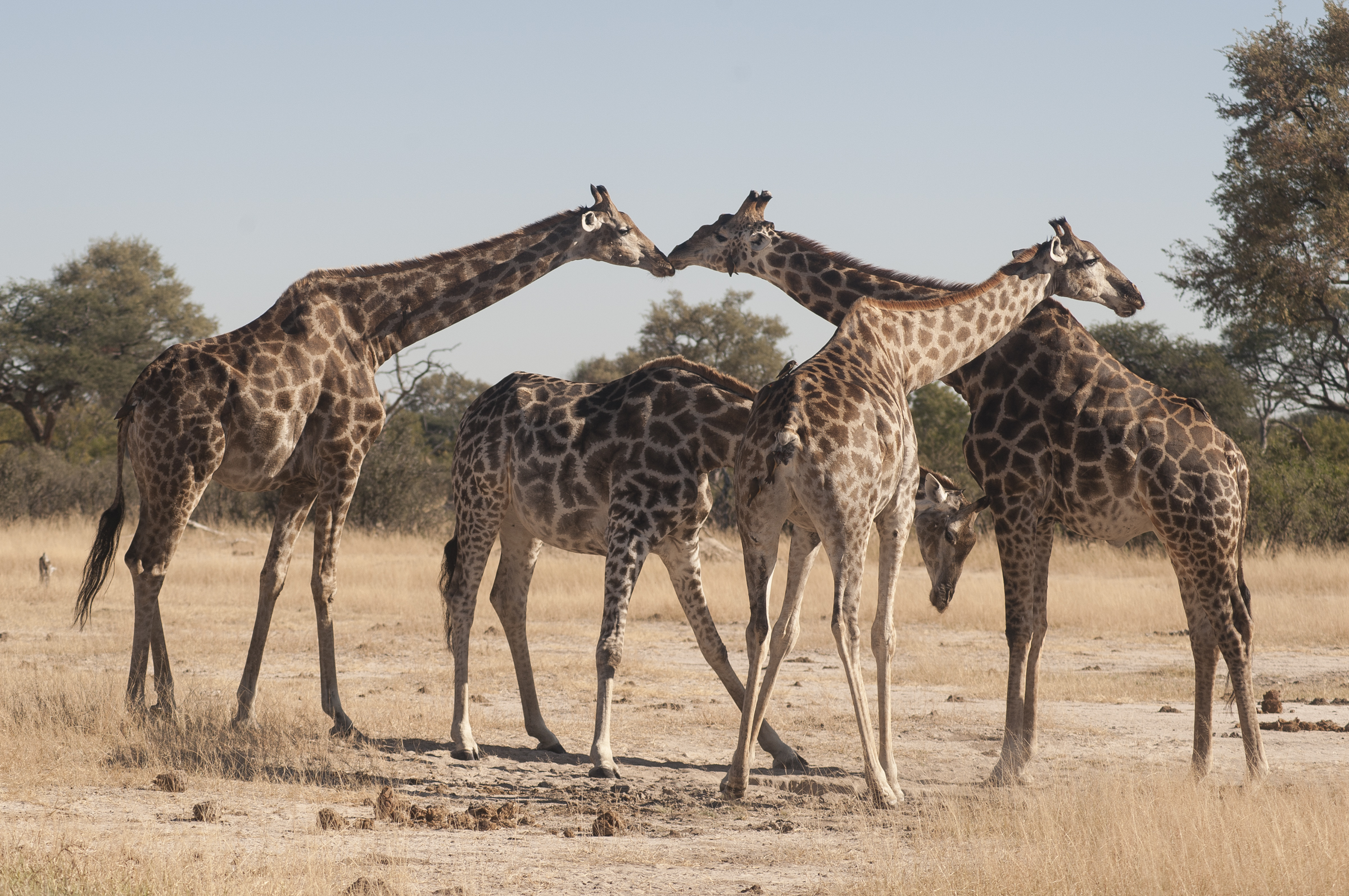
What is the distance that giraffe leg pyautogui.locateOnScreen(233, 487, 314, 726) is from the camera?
8.17 m

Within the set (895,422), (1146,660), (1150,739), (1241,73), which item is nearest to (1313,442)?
(1241,73)

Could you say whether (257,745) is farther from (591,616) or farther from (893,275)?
(591,616)

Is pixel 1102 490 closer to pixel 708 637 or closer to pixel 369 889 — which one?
pixel 708 637

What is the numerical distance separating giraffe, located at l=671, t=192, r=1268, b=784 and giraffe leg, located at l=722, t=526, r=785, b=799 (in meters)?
1.75

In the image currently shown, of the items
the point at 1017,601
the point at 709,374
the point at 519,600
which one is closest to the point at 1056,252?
the point at 1017,601

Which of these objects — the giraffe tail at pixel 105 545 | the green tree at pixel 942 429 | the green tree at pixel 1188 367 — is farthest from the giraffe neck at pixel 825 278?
the green tree at pixel 1188 367

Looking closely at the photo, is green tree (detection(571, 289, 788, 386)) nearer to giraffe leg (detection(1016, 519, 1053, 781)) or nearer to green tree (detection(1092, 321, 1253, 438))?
green tree (detection(1092, 321, 1253, 438))

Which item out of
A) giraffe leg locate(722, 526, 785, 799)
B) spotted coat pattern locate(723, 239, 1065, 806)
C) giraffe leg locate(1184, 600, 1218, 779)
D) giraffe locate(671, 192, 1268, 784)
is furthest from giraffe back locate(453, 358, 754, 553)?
giraffe leg locate(1184, 600, 1218, 779)

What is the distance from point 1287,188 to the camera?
22156 mm

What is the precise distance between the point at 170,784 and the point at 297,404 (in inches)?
109

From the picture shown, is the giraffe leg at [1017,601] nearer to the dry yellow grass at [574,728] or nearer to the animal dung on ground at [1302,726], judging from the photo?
the dry yellow grass at [574,728]

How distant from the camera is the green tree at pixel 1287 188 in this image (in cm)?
2156

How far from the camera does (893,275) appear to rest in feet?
28.2

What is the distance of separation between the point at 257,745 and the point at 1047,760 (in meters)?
5.14
